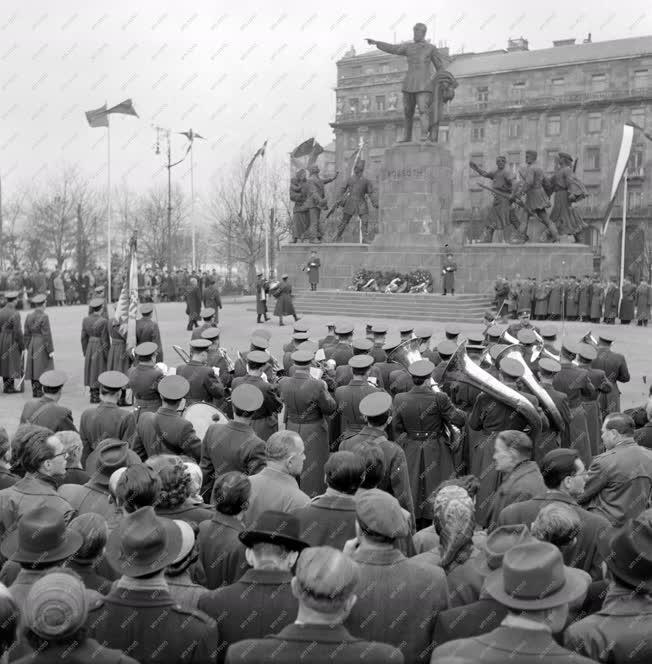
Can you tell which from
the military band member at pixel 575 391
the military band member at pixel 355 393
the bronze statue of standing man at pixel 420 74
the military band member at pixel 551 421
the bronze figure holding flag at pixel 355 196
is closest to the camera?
the military band member at pixel 551 421

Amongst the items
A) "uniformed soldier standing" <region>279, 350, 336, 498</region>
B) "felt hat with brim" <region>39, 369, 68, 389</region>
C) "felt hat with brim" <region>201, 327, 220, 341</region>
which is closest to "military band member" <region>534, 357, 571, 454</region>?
"uniformed soldier standing" <region>279, 350, 336, 498</region>

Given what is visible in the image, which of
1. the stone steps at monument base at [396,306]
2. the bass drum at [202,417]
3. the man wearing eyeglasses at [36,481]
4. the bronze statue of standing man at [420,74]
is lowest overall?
the stone steps at monument base at [396,306]

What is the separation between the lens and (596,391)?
954 centimetres

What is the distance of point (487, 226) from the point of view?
103ft

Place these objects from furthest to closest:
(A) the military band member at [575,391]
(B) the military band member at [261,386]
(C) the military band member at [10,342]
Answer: (C) the military band member at [10,342], (A) the military band member at [575,391], (B) the military band member at [261,386]

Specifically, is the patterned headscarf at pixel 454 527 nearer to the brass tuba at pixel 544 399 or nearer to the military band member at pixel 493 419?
the military band member at pixel 493 419

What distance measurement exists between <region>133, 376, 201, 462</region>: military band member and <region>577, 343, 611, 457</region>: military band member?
466cm

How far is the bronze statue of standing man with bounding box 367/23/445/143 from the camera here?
3025 centimetres

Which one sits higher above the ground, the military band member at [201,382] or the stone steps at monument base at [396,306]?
the military band member at [201,382]

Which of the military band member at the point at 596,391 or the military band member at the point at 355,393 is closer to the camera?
the military band member at the point at 355,393

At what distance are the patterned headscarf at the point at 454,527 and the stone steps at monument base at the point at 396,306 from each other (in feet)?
73.6

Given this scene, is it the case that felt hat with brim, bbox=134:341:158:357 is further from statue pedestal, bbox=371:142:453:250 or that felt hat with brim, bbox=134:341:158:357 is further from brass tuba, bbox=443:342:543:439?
statue pedestal, bbox=371:142:453:250

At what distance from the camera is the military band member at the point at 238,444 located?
6012 millimetres

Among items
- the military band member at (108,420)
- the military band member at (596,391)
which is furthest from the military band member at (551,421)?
the military band member at (108,420)
